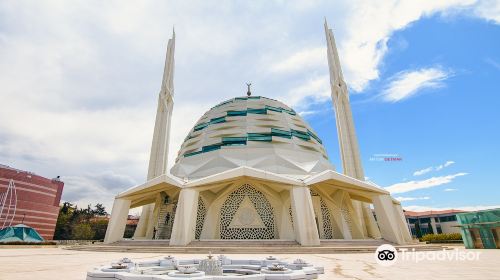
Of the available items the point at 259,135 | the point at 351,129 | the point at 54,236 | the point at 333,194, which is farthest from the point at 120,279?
the point at 54,236

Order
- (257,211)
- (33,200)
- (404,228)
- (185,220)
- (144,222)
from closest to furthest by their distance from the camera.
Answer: (185,220) < (257,211) < (404,228) < (144,222) < (33,200)

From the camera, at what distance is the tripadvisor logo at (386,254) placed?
24.1ft

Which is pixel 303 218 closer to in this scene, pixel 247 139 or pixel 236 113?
pixel 247 139

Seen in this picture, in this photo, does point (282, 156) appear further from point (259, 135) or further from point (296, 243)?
point (296, 243)

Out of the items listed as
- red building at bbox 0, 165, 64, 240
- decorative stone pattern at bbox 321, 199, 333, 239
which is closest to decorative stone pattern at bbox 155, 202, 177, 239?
decorative stone pattern at bbox 321, 199, 333, 239

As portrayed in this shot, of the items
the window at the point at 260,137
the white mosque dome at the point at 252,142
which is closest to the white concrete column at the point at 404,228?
Result: the white mosque dome at the point at 252,142

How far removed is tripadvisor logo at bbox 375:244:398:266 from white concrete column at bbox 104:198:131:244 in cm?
1982

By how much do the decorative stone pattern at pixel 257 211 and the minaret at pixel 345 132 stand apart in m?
10.8

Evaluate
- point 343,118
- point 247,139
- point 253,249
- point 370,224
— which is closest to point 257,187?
point 253,249

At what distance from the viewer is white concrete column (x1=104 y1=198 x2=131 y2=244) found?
2075 centimetres

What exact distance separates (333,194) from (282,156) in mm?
6034

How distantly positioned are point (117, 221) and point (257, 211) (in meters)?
11.4

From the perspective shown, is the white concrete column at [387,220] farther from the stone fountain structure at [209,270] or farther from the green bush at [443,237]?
the stone fountain structure at [209,270]

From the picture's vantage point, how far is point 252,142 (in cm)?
2870
